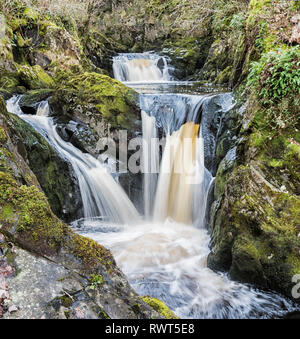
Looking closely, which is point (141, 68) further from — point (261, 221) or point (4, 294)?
point (4, 294)

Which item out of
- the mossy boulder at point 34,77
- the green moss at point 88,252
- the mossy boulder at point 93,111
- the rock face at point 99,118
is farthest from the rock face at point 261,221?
the mossy boulder at point 34,77

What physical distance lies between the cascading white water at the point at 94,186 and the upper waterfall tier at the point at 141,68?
957 centimetres

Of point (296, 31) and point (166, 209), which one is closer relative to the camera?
point (296, 31)

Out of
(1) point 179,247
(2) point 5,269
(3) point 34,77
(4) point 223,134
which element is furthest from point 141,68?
(2) point 5,269

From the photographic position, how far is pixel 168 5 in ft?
65.3

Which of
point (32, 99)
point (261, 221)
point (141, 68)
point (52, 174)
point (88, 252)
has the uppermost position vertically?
point (141, 68)

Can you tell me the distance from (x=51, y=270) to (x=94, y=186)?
192 inches

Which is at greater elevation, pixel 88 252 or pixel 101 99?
pixel 101 99

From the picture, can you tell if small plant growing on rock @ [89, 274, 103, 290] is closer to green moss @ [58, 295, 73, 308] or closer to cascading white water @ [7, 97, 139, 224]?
green moss @ [58, 295, 73, 308]

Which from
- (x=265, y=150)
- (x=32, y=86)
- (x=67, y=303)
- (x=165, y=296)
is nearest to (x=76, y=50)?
(x=32, y=86)

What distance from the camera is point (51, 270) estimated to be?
2021 millimetres

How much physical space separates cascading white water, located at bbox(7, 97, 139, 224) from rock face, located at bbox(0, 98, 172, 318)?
14.4 ft

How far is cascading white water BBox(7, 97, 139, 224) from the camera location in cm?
676
